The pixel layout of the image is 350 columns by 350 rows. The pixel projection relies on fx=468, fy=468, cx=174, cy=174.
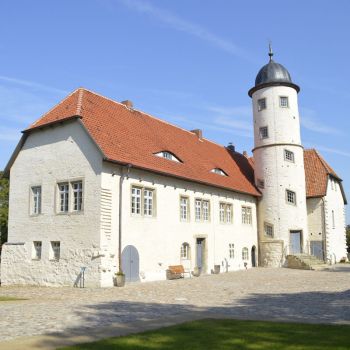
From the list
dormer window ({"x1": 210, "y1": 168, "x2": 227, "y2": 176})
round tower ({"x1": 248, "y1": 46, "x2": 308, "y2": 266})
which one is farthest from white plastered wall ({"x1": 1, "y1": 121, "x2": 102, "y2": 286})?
round tower ({"x1": 248, "y1": 46, "x2": 308, "y2": 266})

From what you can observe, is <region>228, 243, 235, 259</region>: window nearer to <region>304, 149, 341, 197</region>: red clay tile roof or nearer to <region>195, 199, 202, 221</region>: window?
<region>195, 199, 202, 221</region>: window

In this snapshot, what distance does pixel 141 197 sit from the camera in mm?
23109

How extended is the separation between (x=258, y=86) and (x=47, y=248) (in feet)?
66.9

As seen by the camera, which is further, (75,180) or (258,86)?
(258,86)

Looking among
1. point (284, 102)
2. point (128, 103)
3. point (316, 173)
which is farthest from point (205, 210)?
point (316, 173)

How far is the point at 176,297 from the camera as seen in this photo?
15.8 m

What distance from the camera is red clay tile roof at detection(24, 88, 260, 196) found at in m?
22.6

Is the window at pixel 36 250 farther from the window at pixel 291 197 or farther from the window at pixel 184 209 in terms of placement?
the window at pixel 291 197

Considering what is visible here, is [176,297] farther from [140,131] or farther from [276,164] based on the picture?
[276,164]

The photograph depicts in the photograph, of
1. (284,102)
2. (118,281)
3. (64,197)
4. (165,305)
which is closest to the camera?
(165,305)

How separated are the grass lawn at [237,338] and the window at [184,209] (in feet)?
53.6

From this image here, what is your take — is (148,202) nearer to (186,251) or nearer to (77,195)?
(77,195)

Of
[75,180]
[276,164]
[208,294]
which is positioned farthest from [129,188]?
[276,164]

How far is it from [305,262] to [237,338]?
24.9 metres
